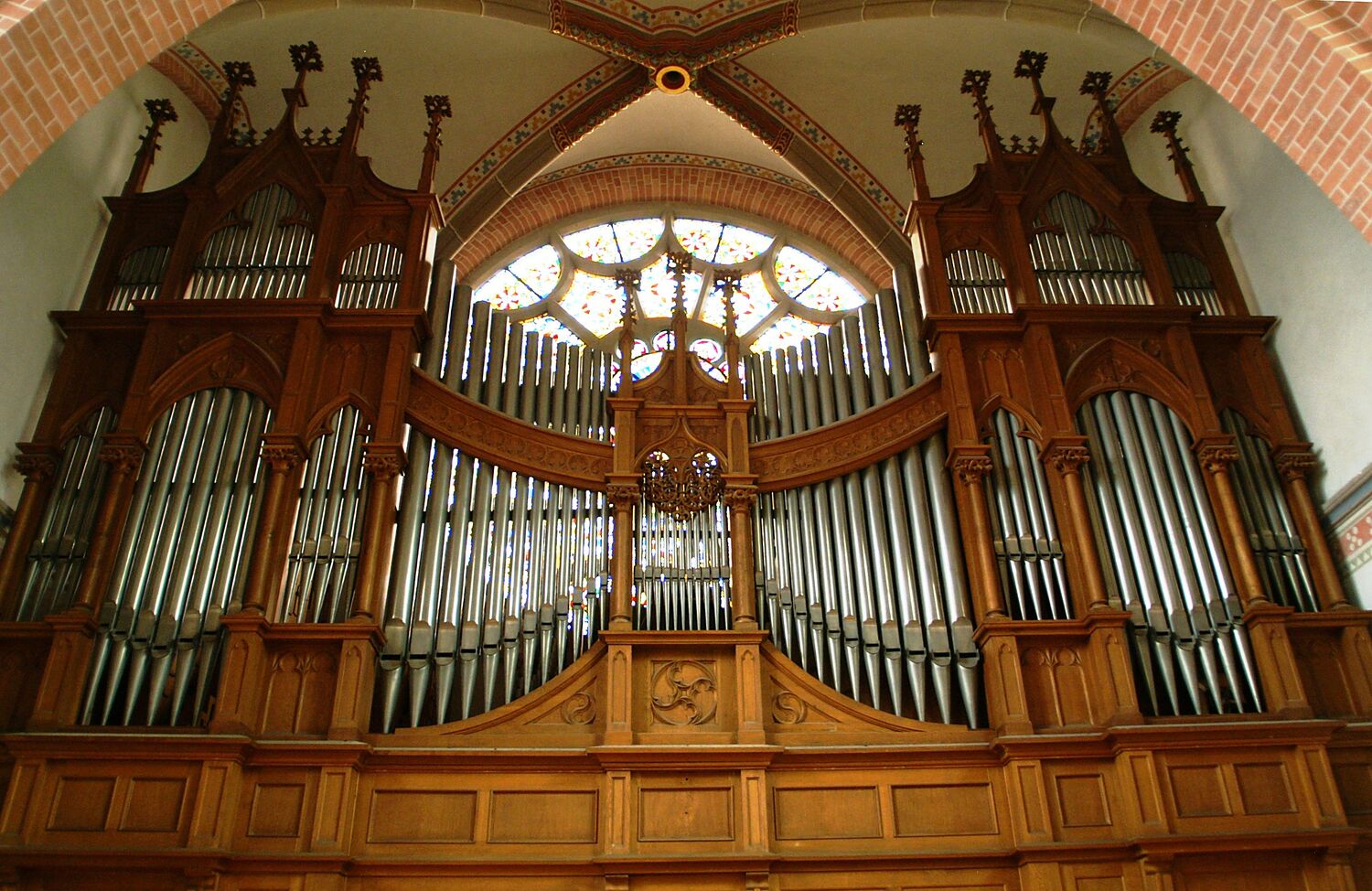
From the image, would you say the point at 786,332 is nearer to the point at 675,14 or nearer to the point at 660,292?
the point at 660,292

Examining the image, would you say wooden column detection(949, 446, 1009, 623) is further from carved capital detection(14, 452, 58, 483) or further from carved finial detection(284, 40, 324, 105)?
carved capital detection(14, 452, 58, 483)

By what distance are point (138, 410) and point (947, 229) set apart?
773cm

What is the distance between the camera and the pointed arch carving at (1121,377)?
10625 millimetres

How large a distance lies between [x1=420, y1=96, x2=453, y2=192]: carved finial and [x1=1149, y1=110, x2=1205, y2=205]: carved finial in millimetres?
7307

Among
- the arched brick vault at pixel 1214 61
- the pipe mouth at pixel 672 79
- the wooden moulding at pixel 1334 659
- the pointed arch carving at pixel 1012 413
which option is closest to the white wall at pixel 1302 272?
the wooden moulding at pixel 1334 659

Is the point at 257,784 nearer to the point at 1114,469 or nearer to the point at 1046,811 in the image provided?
the point at 1046,811

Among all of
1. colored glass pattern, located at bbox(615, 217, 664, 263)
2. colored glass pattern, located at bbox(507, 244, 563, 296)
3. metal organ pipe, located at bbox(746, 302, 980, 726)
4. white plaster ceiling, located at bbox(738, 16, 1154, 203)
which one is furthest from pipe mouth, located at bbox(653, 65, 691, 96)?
metal organ pipe, located at bbox(746, 302, 980, 726)

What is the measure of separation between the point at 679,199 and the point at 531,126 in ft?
8.39

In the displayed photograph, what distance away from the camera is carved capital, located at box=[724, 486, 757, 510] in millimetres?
10328

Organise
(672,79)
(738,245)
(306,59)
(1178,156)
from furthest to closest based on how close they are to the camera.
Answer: (738,245), (672,79), (306,59), (1178,156)

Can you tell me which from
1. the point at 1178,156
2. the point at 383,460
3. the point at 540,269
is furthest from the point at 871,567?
the point at 540,269

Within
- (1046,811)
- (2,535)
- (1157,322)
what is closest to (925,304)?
(1157,322)

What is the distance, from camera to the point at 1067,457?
10.1 meters

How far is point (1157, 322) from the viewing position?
1100 centimetres
